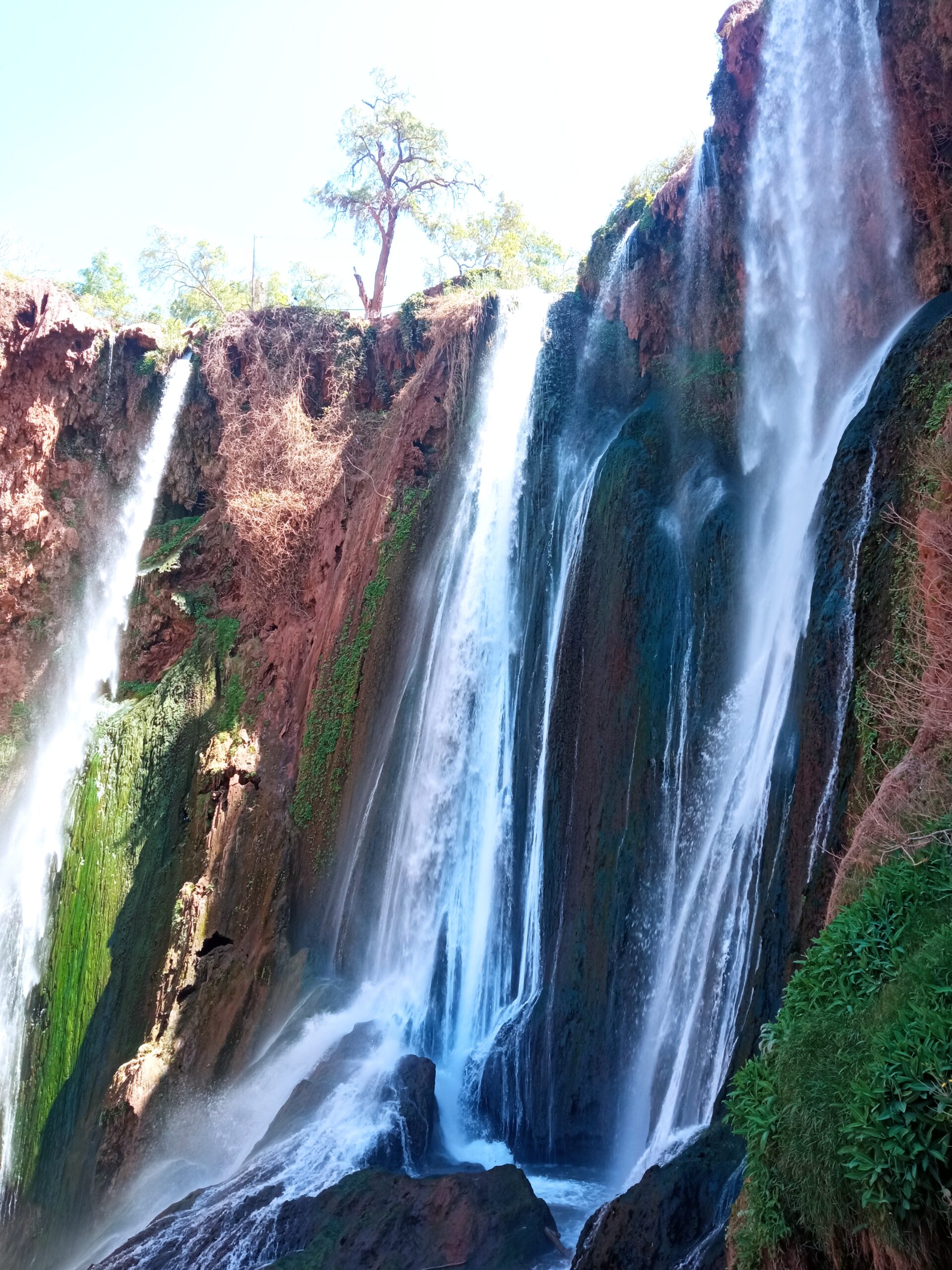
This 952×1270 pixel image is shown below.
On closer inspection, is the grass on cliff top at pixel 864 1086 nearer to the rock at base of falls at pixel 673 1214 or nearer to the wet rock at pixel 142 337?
the rock at base of falls at pixel 673 1214

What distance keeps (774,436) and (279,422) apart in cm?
1048

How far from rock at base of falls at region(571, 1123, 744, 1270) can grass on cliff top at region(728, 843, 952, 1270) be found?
1137mm

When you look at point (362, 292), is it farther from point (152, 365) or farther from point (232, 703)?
point (232, 703)

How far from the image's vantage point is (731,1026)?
816 centimetres

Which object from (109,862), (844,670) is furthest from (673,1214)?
(109,862)

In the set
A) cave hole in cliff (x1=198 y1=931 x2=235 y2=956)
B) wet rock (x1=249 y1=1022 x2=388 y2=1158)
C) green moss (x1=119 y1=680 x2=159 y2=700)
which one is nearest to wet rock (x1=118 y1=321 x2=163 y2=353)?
green moss (x1=119 y1=680 x2=159 y2=700)

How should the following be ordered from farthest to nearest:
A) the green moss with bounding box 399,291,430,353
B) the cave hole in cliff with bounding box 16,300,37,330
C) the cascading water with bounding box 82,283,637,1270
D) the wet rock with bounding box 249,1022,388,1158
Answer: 1. the cave hole in cliff with bounding box 16,300,37,330
2. the green moss with bounding box 399,291,430,353
3. the wet rock with bounding box 249,1022,388,1158
4. the cascading water with bounding box 82,283,637,1270

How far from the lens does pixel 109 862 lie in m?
17.8

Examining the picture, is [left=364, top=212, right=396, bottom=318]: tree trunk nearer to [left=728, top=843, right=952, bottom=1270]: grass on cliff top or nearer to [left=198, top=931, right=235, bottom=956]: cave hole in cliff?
[left=198, top=931, right=235, bottom=956]: cave hole in cliff

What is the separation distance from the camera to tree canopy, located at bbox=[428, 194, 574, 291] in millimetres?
28625

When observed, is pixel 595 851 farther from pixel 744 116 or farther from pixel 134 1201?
pixel 744 116

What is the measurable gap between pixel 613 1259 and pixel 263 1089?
7077 millimetres

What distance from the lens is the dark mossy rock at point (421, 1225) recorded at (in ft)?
25.2

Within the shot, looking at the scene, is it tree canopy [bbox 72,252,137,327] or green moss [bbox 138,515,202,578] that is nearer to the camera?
green moss [bbox 138,515,202,578]
